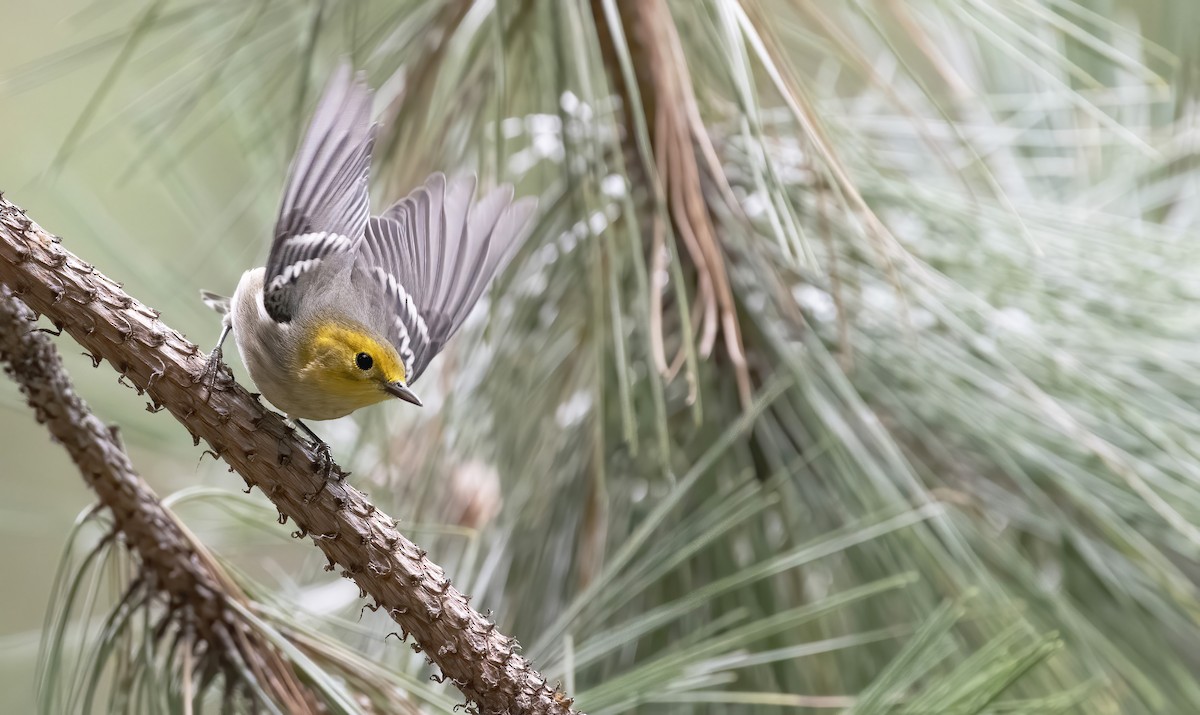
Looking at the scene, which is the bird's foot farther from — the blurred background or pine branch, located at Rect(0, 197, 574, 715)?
the blurred background

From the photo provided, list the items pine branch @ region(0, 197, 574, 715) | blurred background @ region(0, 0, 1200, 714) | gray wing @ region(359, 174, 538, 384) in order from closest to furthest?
pine branch @ region(0, 197, 574, 715)
gray wing @ region(359, 174, 538, 384)
blurred background @ region(0, 0, 1200, 714)

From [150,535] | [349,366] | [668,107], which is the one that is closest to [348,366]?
[349,366]

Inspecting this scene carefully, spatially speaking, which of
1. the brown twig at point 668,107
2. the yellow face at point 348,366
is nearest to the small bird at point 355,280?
the yellow face at point 348,366

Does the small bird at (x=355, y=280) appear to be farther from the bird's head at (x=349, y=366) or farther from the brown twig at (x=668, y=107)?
the brown twig at (x=668, y=107)

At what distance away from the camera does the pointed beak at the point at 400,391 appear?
499 millimetres

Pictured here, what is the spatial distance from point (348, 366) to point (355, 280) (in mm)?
79

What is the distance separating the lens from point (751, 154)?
570 mm

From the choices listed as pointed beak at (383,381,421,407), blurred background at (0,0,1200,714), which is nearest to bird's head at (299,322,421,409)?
pointed beak at (383,381,421,407)

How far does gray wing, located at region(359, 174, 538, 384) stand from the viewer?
538 mm

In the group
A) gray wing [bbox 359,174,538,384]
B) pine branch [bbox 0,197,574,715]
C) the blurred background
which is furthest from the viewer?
the blurred background

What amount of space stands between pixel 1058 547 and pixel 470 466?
0.45 metres

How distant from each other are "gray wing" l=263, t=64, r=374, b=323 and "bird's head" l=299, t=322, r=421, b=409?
1.1 inches

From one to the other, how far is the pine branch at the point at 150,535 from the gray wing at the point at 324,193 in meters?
0.10

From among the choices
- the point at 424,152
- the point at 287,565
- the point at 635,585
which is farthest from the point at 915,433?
the point at 287,565
